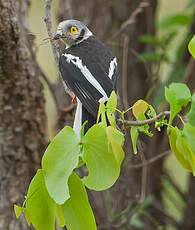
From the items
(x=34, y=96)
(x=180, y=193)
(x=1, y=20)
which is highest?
(x=1, y=20)

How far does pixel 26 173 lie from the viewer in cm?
182

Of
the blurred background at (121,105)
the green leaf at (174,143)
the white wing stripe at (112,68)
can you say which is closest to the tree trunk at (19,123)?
the blurred background at (121,105)

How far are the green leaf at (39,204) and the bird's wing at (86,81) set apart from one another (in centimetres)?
46

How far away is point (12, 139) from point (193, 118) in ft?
3.46

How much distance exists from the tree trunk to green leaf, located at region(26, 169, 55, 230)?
0.77 metres

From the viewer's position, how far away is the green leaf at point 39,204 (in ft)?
3.06

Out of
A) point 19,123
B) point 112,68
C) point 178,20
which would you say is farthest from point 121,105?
point 178,20

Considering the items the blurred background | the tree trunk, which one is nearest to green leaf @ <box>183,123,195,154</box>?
the blurred background

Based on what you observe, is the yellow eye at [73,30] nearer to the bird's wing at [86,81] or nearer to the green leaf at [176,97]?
the bird's wing at [86,81]

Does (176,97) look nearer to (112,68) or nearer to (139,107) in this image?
(139,107)

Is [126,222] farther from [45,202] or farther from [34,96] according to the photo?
[45,202]

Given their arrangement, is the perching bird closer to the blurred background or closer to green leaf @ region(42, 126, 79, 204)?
the blurred background

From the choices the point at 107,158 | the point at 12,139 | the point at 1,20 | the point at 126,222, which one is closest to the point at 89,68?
the point at 1,20

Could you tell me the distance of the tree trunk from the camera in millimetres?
1646
